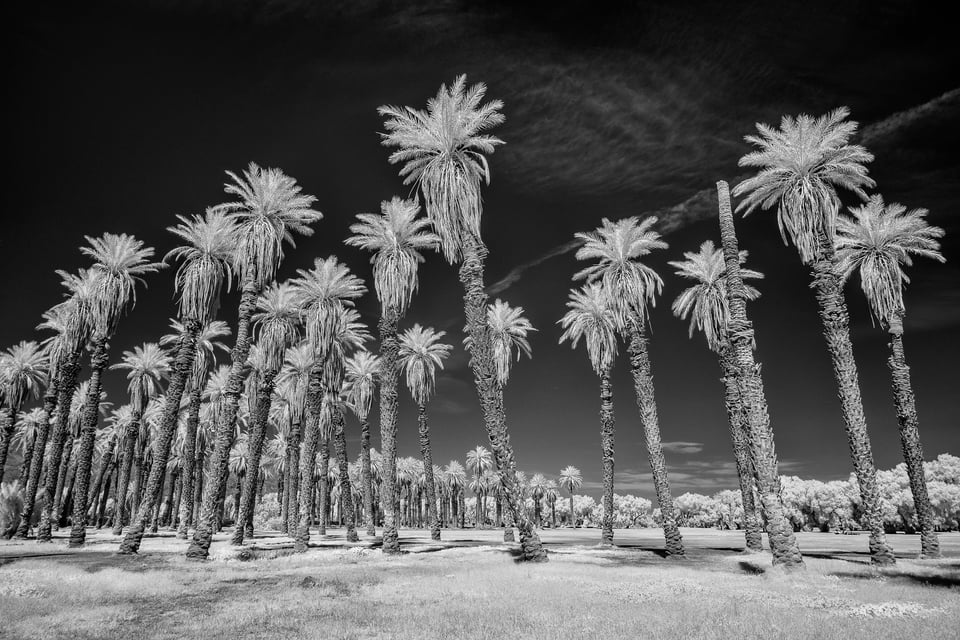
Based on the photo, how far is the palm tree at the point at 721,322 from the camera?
103ft

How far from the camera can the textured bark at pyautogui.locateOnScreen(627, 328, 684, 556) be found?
100ft

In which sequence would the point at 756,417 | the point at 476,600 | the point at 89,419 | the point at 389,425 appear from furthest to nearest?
the point at 89,419 < the point at 389,425 < the point at 756,417 < the point at 476,600

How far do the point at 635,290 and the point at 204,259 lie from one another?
27.3m

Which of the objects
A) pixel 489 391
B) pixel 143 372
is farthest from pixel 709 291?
pixel 143 372

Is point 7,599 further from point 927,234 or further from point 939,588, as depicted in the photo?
point 927,234

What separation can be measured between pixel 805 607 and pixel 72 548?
39190 millimetres

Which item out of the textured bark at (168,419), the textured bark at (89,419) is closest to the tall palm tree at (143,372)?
the textured bark at (89,419)

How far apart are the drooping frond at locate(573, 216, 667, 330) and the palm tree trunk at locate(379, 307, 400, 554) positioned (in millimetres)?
14747

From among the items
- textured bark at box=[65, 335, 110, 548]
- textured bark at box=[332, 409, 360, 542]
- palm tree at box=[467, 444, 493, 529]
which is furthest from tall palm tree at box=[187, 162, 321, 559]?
palm tree at box=[467, 444, 493, 529]

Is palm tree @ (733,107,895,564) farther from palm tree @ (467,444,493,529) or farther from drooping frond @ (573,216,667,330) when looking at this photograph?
palm tree @ (467,444,493,529)

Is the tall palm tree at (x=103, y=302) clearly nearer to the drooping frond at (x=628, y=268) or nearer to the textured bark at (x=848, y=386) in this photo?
the drooping frond at (x=628, y=268)

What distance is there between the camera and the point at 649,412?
31.5 m

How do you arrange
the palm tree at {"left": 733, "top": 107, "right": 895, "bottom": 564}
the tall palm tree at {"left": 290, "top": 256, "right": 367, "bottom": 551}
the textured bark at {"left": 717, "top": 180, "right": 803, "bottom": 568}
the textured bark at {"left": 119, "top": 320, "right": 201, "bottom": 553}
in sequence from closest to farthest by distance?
the textured bark at {"left": 717, "top": 180, "right": 803, "bottom": 568}, the palm tree at {"left": 733, "top": 107, "right": 895, "bottom": 564}, the textured bark at {"left": 119, "top": 320, "right": 201, "bottom": 553}, the tall palm tree at {"left": 290, "top": 256, "right": 367, "bottom": 551}

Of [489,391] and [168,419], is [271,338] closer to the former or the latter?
[168,419]
